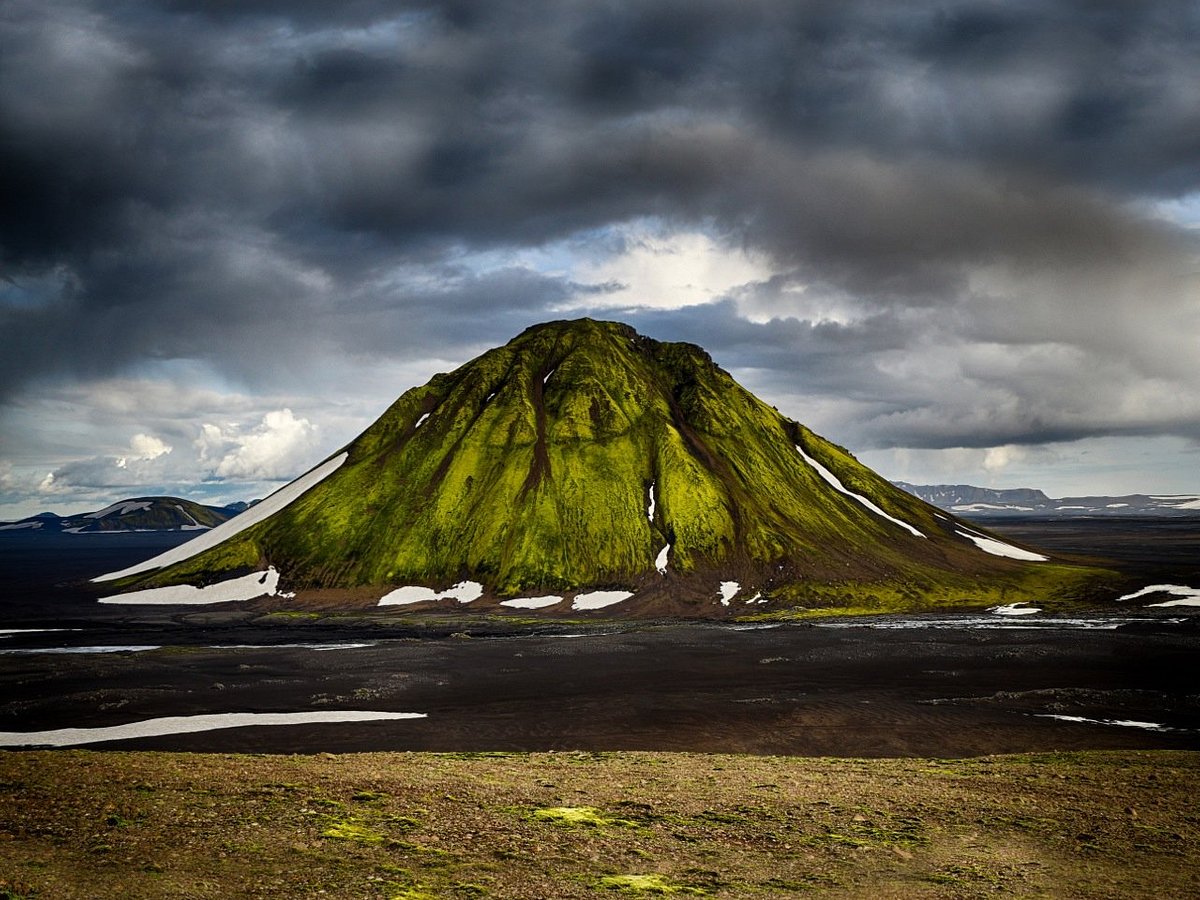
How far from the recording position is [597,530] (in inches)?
6393

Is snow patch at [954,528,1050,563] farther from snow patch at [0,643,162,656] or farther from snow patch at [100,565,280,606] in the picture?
snow patch at [0,643,162,656]

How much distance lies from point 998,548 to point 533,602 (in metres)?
112

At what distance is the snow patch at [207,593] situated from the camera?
150375 millimetres

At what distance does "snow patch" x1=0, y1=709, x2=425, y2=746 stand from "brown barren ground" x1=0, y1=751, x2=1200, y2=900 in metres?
16.1

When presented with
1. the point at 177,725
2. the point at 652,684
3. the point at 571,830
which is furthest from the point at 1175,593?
the point at 177,725

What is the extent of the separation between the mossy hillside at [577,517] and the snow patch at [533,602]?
401 centimetres

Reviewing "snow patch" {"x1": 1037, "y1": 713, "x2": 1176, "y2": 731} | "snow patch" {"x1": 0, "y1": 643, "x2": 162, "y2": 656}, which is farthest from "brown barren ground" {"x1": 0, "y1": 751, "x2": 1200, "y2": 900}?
"snow patch" {"x1": 0, "y1": 643, "x2": 162, "y2": 656}

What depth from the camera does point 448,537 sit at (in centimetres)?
16338

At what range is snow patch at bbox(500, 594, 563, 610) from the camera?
137 meters

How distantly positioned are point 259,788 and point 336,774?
3.79m

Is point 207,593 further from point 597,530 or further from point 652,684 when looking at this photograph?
point 652,684

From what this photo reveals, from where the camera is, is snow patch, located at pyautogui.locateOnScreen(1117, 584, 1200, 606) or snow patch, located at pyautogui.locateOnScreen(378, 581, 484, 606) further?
snow patch, located at pyautogui.locateOnScreen(378, 581, 484, 606)

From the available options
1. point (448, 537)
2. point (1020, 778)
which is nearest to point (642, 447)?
point (448, 537)

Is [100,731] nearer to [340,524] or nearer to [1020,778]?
[1020,778]
